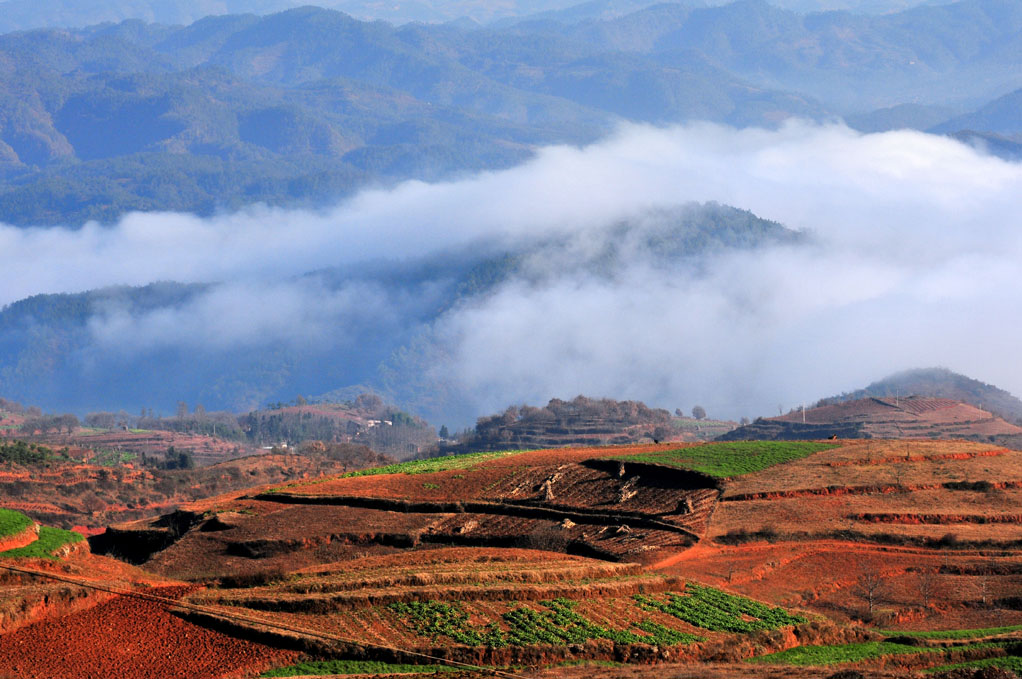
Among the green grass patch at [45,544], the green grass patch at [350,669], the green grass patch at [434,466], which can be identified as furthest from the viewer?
the green grass patch at [434,466]

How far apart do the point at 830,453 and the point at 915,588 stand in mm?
27205

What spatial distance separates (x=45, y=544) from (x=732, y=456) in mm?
46639

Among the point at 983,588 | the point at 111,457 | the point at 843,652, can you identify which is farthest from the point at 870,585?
the point at 111,457

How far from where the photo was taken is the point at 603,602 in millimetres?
52156

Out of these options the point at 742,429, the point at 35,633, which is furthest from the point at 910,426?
the point at 35,633

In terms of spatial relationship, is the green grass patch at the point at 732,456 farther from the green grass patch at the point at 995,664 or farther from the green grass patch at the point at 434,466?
the green grass patch at the point at 995,664

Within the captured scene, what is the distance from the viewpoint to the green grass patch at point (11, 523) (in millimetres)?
56500

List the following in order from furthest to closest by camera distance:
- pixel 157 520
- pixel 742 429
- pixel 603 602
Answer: pixel 742 429, pixel 157 520, pixel 603 602

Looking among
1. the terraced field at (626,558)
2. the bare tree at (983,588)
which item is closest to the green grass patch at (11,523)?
the terraced field at (626,558)

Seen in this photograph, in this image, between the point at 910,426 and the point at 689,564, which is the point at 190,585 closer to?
the point at 689,564

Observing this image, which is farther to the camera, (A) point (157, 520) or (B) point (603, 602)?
(A) point (157, 520)

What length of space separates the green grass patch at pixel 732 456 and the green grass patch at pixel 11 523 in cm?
3996

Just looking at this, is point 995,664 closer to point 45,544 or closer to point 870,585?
point 870,585

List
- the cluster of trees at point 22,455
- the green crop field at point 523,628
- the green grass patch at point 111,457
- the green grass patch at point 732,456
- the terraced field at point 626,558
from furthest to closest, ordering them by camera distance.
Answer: the green grass patch at point 111,457
the cluster of trees at point 22,455
the green grass patch at point 732,456
the terraced field at point 626,558
the green crop field at point 523,628
